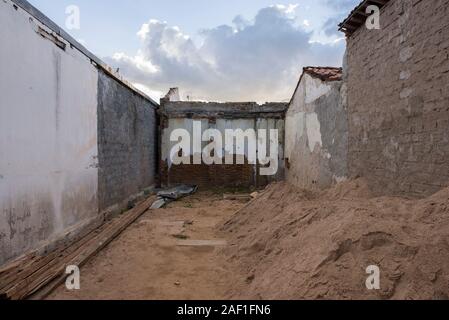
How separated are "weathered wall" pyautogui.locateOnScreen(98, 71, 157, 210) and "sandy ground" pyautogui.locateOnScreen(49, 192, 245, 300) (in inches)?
52.9

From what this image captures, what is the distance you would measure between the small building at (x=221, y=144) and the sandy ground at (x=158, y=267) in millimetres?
5458

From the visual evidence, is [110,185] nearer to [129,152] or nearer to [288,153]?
[129,152]

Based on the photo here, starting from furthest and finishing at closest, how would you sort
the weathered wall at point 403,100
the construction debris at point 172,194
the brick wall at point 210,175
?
the brick wall at point 210,175 < the construction debris at point 172,194 < the weathered wall at point 403,100

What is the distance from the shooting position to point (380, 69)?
16.8 ft

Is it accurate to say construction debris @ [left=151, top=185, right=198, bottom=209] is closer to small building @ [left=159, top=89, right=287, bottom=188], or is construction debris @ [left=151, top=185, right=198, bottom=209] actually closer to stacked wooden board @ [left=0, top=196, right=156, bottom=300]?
small building @ [left=159, top=89, right=287, bottom=188]

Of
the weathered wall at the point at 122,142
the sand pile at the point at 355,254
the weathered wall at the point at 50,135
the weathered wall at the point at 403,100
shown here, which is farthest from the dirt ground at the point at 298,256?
the weathered wall at the point at 122,142

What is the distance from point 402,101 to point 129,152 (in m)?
7.14

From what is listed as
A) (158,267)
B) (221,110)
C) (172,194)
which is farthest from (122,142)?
(221,110)

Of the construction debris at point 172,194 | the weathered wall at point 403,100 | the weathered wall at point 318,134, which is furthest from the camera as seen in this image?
the construction debris at point 172,194

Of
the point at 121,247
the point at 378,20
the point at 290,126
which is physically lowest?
the point at 121,247

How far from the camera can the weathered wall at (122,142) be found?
24.3ft

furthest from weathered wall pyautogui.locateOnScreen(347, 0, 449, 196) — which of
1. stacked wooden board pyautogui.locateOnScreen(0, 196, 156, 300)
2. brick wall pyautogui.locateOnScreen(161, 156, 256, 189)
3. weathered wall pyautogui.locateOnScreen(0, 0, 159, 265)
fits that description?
brick wall pyautogui.locateOnScreen(161, 156, 256, 189)

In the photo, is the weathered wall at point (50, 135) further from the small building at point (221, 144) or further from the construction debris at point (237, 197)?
the small building at point (221, 144)
